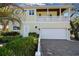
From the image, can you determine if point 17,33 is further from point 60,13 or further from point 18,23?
point 60,13

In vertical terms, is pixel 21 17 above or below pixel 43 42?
above

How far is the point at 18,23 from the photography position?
7.61 m

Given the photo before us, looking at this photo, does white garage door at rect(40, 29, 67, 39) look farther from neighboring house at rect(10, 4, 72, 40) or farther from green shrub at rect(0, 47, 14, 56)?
green shrub at rect(0, 47, 14, 56)

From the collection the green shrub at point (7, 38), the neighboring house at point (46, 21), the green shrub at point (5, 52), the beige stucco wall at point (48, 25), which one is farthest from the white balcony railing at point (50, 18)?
the green shrub at point (5, 52)

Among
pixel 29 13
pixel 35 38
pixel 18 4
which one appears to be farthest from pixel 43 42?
pixel 18 4

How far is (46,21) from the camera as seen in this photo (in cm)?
761

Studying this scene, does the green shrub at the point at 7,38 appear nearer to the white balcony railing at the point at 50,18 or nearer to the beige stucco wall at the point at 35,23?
the beige stucco wall at the point at 35,23

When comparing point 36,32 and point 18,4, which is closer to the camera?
→ point 18,4

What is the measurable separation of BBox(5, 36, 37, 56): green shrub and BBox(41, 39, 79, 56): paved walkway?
31 cm

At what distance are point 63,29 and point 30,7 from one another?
955 millimetres

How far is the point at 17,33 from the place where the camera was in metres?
7.41

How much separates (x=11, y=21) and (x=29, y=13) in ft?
1.54

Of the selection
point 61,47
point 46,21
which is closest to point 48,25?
point 46,21

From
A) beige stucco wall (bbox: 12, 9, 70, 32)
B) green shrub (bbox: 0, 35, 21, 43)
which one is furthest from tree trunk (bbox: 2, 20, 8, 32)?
beige stucco wall (bbox: 12, 9, 70, 32)
